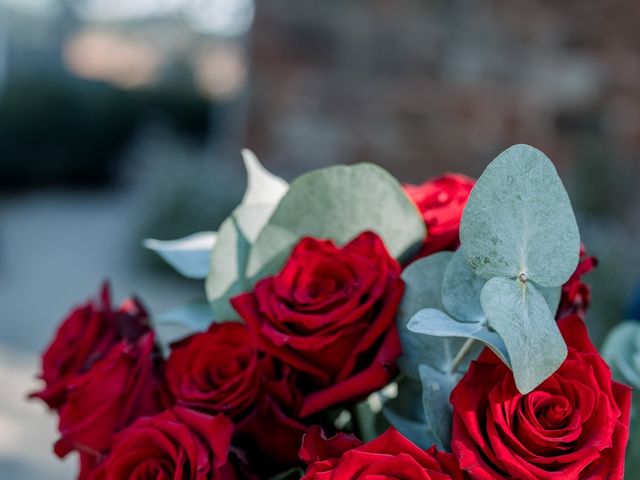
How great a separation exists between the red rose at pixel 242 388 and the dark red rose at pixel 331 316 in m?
0.02

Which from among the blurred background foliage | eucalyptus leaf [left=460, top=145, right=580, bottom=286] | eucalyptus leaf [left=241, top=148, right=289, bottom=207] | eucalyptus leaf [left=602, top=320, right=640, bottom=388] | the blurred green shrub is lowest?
the blurred green shrub

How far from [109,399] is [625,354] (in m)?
0.44

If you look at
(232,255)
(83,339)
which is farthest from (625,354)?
(83,339)

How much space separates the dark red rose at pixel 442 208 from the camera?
0.60 meters

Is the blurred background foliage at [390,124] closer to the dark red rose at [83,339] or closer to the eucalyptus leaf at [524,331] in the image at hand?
the dark red rose at [83,339]

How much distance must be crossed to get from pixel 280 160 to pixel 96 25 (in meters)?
18.3

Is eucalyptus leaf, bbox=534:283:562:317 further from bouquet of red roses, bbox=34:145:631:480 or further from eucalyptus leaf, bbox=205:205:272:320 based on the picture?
eucalyptus leaf, bbox=205:205:272:320

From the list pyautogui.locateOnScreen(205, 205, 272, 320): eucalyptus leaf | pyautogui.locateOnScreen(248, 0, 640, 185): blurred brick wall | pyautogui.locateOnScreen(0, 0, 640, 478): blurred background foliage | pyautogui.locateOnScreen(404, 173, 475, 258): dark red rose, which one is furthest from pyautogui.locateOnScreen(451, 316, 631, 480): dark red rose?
pyautogui.locateOnScreen(248, 0, 640, 185): blurred brick wall

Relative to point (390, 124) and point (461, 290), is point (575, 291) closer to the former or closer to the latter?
point (461, 290)

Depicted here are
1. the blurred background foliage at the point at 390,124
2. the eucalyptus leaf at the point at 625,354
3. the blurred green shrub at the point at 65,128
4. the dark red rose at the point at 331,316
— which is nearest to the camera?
the dark red rose at the point at 331,316

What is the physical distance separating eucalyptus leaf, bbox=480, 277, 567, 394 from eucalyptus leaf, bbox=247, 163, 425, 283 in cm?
15

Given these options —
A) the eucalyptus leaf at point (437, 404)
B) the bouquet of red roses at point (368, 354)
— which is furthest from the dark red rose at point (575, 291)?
the eucalyptus leaf at point (437, 404)

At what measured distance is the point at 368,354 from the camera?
0.57 m

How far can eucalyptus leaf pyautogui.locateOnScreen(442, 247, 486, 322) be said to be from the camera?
0.51m
